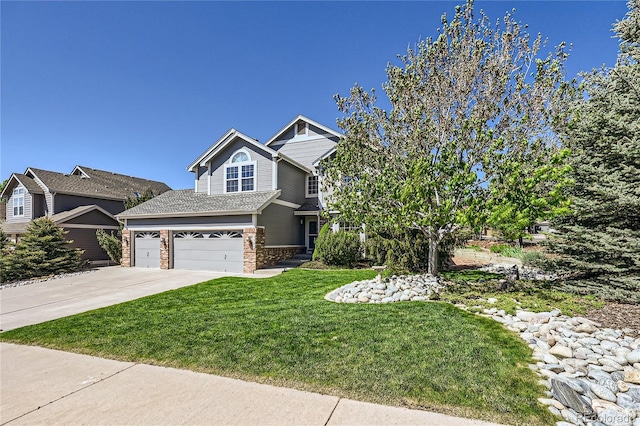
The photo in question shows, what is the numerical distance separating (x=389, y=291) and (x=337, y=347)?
143 inches

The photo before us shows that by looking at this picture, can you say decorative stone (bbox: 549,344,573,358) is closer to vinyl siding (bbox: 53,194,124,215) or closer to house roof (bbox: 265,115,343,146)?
house roof (bbox: 265,115,343,146)

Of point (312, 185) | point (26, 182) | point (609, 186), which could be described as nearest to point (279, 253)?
point (312, 185)

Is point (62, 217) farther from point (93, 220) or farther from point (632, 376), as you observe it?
point (632, 376)

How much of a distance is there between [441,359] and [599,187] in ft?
19.5

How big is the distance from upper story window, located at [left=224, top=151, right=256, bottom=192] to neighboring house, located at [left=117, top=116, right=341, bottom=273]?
5 cm

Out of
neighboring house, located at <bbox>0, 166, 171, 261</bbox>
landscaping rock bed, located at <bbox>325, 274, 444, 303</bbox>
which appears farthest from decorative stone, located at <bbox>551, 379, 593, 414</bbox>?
neighboring house, located at <bbox>0, 166, 171, 261</bbox>

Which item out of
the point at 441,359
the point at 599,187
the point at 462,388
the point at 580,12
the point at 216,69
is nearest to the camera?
the point at 462,388

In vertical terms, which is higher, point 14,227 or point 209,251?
point 14,227

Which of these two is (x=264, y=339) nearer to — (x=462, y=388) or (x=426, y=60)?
(x=462, y=388)

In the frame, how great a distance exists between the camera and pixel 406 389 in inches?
141

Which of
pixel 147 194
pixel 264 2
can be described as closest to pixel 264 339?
pixel 264 2

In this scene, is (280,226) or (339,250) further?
(280,226)

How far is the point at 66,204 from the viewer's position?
70.5ft

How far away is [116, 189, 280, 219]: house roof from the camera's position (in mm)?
14799
